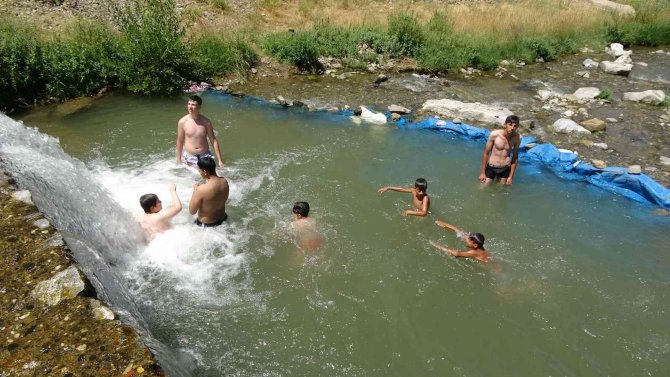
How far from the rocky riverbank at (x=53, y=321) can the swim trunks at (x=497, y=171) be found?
639 cm

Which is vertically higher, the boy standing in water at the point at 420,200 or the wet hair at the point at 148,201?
the wet hair at the point at 148,201

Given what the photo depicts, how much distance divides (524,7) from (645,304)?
15.2 meters

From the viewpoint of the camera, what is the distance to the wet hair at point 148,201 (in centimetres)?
561

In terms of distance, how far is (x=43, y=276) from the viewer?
312 centimetres

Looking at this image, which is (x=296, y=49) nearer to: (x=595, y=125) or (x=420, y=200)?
(x=420, y=200)

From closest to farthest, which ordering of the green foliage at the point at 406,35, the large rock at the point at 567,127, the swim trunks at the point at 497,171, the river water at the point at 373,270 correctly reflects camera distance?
1. the river water at the point at 373,270
2. the swim trunks at the point at 497,171
3. the large rock at the point at 567,127
4. the green foliage at the point at 406,35

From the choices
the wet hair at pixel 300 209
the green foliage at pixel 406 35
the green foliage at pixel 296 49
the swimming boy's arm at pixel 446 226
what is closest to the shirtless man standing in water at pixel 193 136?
the wet hair at pixel 300 209

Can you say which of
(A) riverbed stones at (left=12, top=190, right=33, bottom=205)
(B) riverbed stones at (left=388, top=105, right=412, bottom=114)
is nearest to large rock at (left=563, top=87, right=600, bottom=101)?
(B) riverbed stones at (left=388, top=105, right=412, bottom=114)

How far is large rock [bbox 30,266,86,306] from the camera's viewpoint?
2.96 m

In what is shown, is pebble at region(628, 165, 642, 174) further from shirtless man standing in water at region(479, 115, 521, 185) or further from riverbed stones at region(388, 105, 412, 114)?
riverbed stones at region(388, 105, 412, 114)

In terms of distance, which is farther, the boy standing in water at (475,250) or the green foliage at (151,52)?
the green foliage at (151,52)

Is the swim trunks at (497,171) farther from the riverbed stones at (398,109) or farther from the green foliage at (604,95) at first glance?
the green foliage at (604,95)

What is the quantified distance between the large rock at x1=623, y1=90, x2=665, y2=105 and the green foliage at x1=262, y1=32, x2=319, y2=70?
838 centimetres

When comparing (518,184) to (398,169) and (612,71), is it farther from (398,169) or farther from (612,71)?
(612,71)
